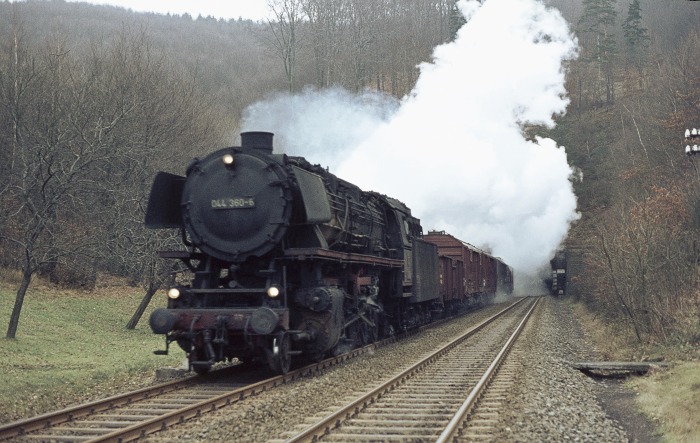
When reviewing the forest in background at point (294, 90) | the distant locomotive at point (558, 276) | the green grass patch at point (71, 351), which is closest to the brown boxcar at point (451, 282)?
the forest in background at point (294, 90)

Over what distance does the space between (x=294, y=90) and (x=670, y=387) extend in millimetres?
32987

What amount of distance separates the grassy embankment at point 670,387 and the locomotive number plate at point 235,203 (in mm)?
6318

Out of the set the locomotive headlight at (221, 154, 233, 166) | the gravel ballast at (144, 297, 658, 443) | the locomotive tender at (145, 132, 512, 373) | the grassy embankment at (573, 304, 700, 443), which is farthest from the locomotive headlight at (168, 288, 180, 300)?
the grassy embankment at (573, 304, 700, 443)

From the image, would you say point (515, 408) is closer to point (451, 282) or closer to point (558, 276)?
point (451, 282)

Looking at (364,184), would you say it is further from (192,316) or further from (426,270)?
(192,316)

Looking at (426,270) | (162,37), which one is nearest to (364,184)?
(426,270)

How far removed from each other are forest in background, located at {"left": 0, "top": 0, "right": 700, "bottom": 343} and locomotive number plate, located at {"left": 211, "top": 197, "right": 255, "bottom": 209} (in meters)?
6.48

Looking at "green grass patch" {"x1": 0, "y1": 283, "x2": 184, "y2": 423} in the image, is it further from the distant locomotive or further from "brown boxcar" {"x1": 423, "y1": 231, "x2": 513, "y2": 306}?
the distant locomotive

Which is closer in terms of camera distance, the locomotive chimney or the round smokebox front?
the round smokebox front

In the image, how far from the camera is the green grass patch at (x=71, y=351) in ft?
32.7

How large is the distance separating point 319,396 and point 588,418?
3.41 metres

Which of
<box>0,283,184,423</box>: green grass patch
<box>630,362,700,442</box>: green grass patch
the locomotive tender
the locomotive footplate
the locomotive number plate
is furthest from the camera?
the locomotive number plate

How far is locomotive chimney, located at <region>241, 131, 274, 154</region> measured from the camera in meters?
11.8

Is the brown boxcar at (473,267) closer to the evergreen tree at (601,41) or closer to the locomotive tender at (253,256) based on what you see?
the locomotive tender at (253,256)
